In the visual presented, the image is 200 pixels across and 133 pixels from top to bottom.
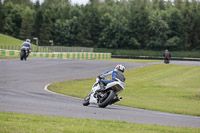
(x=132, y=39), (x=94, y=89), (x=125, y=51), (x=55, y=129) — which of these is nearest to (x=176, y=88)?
(x=94, y=89)

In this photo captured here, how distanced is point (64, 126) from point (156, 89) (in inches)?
702

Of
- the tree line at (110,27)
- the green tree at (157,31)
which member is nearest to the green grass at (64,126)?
the tree line at (110,27)

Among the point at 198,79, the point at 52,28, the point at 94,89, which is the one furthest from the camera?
the point at 52,28

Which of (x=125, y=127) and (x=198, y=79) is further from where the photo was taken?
(x=198, y=79)

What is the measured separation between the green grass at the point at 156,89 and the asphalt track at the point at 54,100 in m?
1.55

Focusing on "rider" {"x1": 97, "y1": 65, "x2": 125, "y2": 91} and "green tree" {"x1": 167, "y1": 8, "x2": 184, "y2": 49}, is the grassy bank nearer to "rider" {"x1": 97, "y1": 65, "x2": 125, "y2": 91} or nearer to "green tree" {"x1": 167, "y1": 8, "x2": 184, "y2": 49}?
"green tree" {"x1": 167, "y1": 8, "x2": 184, "y2": 49}

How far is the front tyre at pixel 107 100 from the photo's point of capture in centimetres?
1383

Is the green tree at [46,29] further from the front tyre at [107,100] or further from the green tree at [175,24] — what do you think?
the front tyre at [107,100]

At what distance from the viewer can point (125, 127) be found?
31.9 ft

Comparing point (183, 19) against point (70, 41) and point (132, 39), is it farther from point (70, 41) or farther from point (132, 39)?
point (70, 41)

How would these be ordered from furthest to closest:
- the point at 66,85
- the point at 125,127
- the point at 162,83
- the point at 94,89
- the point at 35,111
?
the point at 162,83
the point at 66,85
the point at 94,89
the point at 35,111
the point at 125,127

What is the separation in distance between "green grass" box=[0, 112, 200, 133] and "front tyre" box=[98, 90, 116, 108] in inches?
129

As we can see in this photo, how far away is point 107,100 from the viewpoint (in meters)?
13.9

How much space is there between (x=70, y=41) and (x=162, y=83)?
9878 centimetres
